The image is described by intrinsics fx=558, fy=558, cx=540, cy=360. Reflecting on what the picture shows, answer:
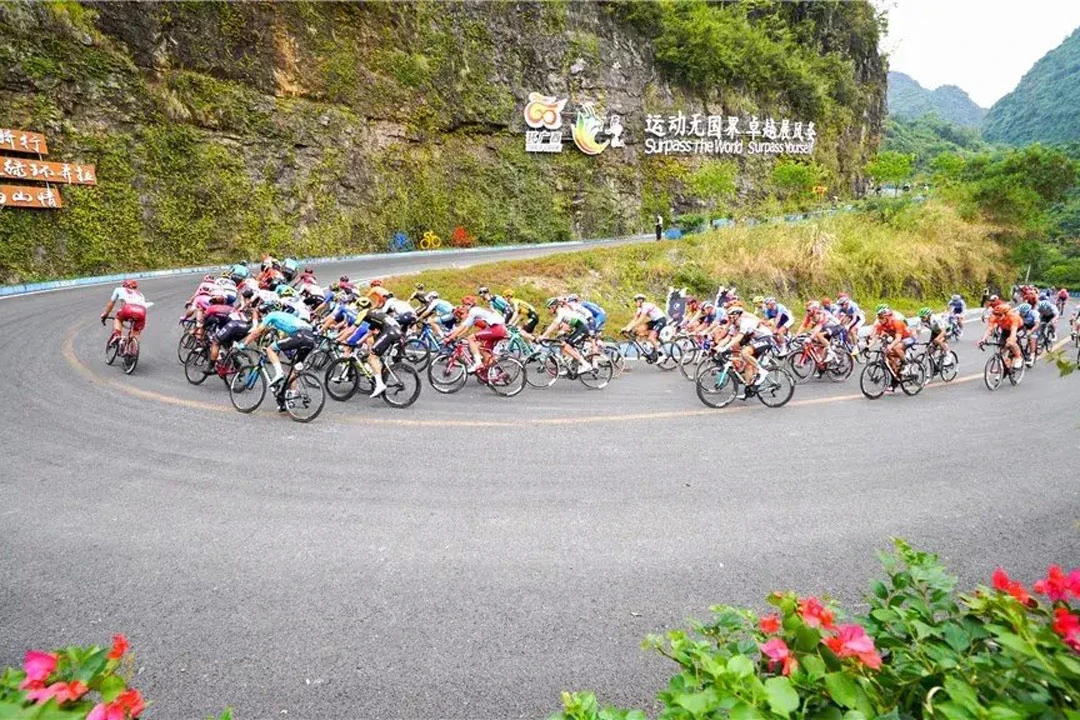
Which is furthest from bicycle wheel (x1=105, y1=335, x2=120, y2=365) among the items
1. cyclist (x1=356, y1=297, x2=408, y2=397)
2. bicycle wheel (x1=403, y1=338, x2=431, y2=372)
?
bicycle wheel (x1=403, y1=338, x2=431, y2=372)

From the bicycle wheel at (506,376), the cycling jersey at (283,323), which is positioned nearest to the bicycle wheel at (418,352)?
the bicycle wheel at (506,376)

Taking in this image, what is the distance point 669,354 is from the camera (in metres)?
13.3

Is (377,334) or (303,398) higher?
(377,334)

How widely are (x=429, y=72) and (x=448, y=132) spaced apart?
314 centimetres

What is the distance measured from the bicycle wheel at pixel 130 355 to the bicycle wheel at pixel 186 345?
2.59 ft

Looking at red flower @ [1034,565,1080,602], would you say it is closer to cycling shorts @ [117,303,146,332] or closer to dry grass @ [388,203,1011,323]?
cycling shorts @ [117,303,146,332]

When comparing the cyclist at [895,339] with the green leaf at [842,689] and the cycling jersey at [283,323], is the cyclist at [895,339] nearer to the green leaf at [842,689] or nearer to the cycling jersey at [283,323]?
the cycling jersey at [283,323]

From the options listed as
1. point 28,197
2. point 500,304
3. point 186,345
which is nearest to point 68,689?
point 500,304

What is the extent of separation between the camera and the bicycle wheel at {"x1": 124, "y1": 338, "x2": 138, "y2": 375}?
9992mm

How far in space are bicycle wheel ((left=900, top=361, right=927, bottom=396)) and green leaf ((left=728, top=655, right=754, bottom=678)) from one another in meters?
11.4

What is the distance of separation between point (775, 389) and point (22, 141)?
2473cm

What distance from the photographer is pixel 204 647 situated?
11.7ft

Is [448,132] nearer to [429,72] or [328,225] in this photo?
[429,72]

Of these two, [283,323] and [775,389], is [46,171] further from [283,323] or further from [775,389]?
[775,389]
